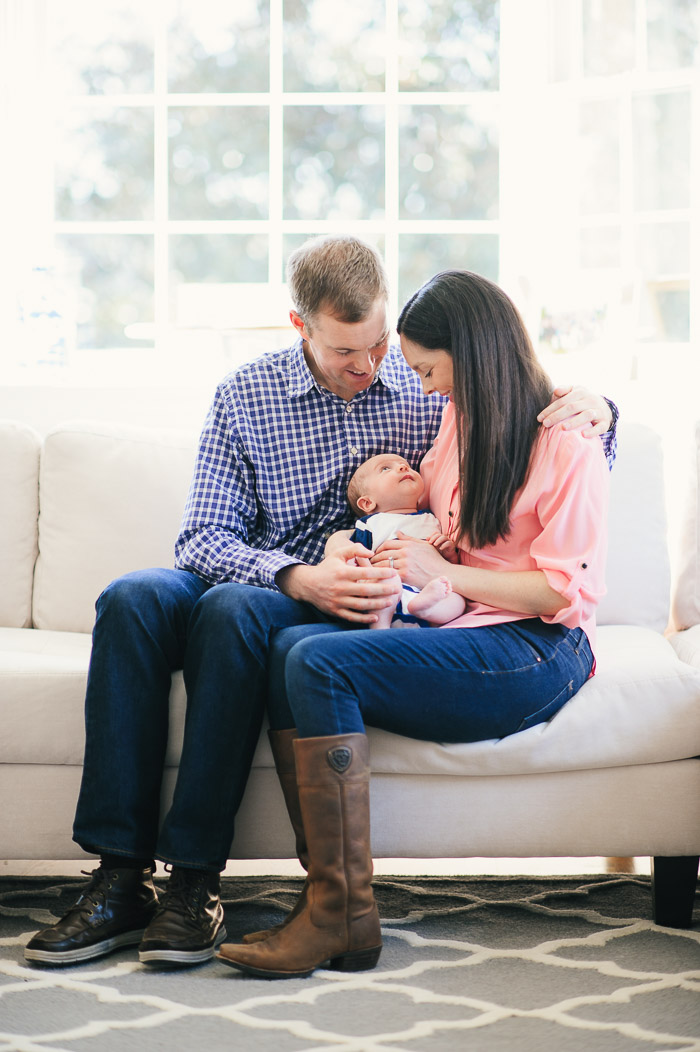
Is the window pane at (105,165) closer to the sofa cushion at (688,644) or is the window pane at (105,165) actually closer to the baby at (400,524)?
the baby at (400,524)

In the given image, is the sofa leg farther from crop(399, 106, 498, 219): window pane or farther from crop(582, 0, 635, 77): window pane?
crop(582, 0, 635, 77): window pane

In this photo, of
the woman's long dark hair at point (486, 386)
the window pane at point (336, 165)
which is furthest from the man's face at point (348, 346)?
the window pane at point (336, 165)

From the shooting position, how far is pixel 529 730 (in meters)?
1.71

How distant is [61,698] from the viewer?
180 cm

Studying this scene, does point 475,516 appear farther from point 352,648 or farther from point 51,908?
point 51,908

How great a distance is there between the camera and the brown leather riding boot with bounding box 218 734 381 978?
60.6 inches

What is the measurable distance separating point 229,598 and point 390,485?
1.30 ft

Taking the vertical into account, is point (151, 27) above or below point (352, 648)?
above

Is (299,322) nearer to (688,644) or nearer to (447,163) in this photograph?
(688,644)

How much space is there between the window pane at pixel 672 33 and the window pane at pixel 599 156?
186 mm

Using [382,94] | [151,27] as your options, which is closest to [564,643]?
[382,94]

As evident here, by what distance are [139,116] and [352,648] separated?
8.06 ft

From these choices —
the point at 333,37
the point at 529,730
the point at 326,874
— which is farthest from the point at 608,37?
the point at 326,874

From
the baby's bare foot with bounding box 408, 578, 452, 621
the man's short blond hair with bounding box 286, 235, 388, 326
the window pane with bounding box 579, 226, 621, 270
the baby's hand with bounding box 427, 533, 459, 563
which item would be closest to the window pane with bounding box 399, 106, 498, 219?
the window pane with bounding box 579, 226, 621, 270
